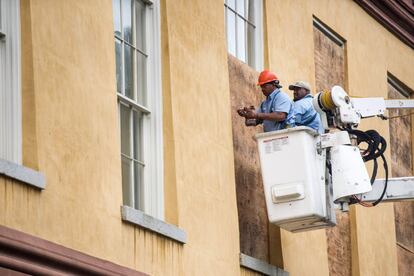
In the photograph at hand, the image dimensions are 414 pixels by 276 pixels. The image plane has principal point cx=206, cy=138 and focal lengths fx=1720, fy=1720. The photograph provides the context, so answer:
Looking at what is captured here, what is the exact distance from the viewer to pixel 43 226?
52.8 ft

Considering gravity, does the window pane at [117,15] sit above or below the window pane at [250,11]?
below

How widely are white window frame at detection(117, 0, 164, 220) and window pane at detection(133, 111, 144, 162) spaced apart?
45 millimetres

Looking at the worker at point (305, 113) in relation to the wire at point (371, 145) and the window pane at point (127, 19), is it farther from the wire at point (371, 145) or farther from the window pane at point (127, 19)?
the window pane at point (127, 19)

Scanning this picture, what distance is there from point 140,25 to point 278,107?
79.7 inches

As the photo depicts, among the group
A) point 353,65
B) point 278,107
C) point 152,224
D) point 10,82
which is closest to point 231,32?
point 278,107

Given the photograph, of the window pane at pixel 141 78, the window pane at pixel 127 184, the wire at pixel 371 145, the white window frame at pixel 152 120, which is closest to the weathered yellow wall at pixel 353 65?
the wire at pixel 371 145

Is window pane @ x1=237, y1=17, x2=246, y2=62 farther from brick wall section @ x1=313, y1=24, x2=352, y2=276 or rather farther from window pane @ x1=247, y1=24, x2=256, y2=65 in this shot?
brick wall section @ x1=313, y1=24, x2=352, y2=276

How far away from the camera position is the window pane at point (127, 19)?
1894 cm

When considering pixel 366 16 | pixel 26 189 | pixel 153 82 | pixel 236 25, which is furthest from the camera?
pixel 366 16

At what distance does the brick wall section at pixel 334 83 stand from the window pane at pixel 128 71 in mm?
5258

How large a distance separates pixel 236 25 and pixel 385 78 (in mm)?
5151

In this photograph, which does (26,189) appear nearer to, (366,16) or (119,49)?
(119,49)

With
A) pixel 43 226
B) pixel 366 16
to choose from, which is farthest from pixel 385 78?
pixel 43 226

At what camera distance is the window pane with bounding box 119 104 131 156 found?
18.4m
